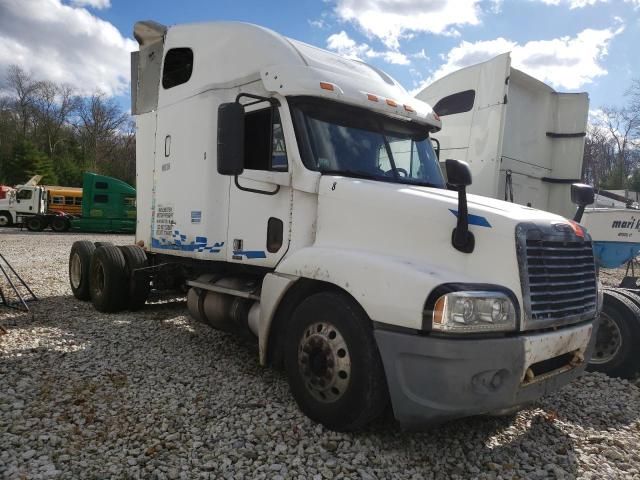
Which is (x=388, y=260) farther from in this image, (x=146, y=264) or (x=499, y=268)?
(x=146, y=264)

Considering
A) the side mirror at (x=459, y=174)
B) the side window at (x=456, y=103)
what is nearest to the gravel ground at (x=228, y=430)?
the side mirror at (x=459, y=174)

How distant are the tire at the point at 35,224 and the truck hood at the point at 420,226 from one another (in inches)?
1141

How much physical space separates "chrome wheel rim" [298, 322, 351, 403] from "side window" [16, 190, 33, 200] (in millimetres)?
30653

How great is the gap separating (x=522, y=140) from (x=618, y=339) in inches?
128

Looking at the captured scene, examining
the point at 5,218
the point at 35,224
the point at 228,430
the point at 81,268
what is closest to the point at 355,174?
the point at 228,430

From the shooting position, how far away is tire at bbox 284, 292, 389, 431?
10.2ft

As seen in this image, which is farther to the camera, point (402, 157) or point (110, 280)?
point (110, 280)

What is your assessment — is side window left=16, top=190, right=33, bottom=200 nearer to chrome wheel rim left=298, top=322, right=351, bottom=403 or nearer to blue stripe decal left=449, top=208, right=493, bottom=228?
chrome wheel rim left=298, top=322, right=351, bottom=403

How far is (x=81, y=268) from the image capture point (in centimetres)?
755

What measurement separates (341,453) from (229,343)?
278cm

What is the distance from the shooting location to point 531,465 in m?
3.17

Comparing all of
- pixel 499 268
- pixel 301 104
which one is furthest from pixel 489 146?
pixel 499 268

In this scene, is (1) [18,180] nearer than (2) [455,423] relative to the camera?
No

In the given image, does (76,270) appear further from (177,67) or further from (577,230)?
(577,230)
